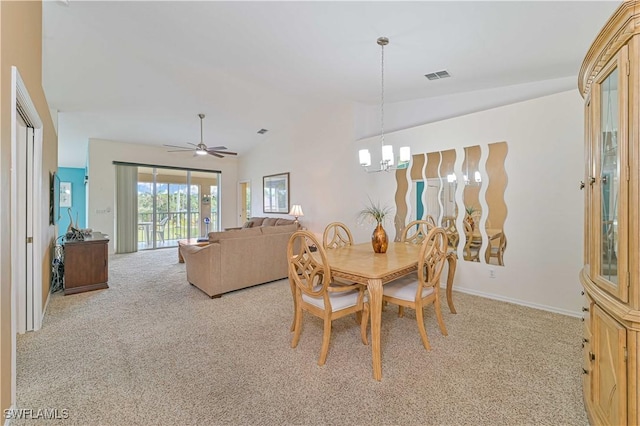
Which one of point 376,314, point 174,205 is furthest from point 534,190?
point 174,205

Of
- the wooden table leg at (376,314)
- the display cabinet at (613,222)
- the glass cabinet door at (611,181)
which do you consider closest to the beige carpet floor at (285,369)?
the wooden table leg at (376,314)

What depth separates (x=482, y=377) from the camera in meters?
1.95

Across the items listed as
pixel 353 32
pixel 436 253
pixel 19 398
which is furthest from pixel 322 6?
pixel 19 398

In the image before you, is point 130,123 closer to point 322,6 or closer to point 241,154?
point 241,154

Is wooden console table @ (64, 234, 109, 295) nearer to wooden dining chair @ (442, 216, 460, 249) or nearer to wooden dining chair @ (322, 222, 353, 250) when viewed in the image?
wooden dining chair @ (322, 222, 353, 250)

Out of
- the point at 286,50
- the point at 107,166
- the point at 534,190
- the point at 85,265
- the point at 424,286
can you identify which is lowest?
the point at 85,265

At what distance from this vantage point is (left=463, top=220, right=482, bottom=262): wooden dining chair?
3.82 meters

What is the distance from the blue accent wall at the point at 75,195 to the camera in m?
8.85

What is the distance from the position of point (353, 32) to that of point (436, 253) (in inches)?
92.5

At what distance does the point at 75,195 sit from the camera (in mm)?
9062

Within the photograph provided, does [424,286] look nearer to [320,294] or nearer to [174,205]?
[320,294]

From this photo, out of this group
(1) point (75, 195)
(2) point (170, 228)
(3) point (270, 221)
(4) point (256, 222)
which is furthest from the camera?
(1) point (75, 195)

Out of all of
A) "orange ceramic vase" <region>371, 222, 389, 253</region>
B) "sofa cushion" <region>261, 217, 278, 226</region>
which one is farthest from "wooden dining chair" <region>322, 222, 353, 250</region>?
"sofa cushion" <region>261, 217, 278, 226</region>

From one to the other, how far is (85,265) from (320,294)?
372 centimetres
